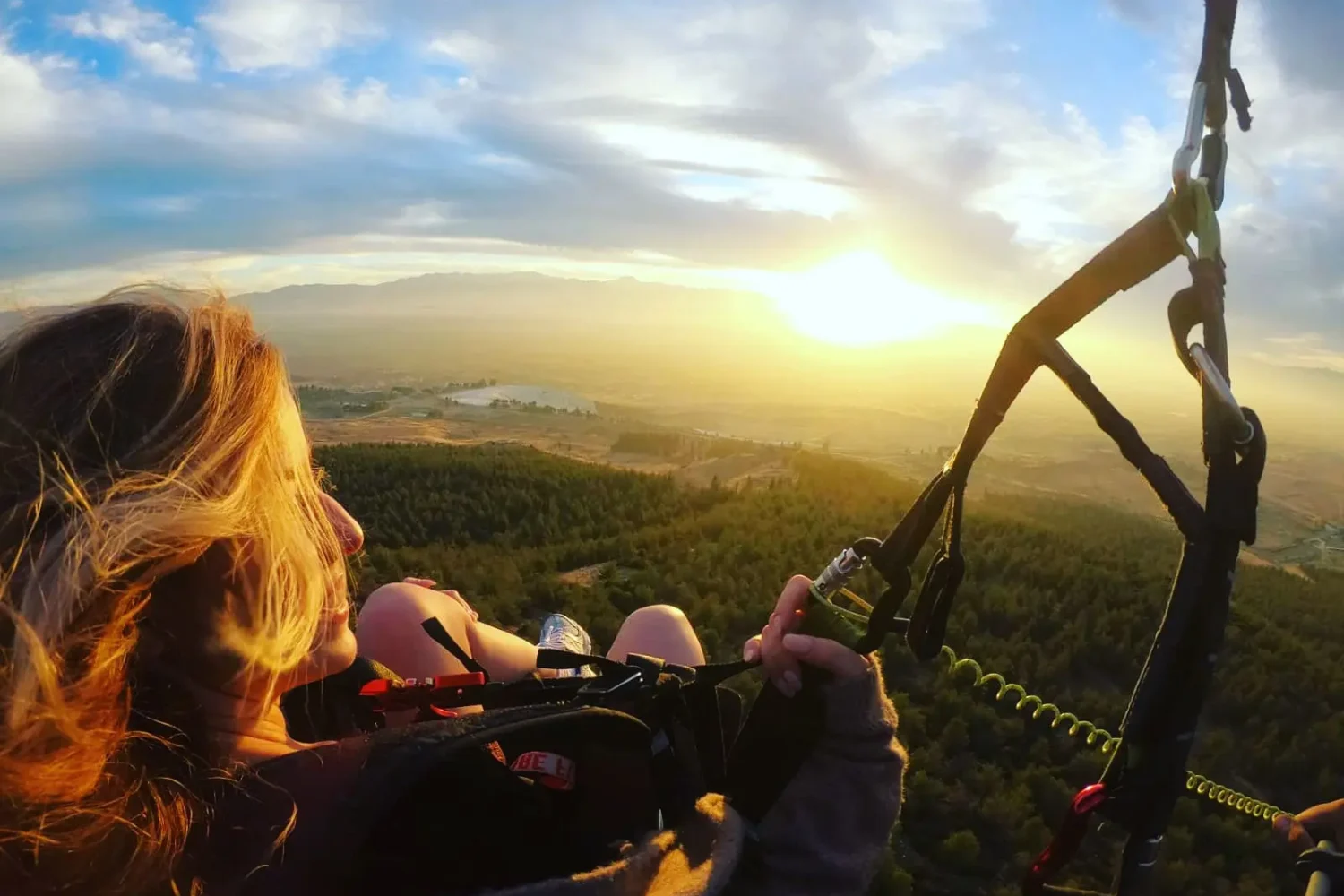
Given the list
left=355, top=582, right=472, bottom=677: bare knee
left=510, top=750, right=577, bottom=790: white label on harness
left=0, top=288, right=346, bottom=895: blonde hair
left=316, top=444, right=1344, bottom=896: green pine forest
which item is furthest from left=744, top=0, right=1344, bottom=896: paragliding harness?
left=316, top=444, right=1344, bottom=896: green pine forest

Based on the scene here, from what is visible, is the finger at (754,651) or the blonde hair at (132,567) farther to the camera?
the finger at (754,651)

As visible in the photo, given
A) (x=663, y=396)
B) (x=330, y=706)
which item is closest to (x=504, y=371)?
(x=663, y=396)

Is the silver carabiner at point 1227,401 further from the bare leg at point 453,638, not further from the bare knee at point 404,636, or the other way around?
the bare knee at point 404,636

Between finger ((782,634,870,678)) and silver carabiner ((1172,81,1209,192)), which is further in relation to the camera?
finger ((782,634,870,678))

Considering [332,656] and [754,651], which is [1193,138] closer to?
[754,651]

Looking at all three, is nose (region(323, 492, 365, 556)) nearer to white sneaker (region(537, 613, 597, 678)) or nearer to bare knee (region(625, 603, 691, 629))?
bare knee (region(625, 603, 691, 629))

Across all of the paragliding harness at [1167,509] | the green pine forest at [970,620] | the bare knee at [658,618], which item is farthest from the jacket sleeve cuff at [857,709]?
the green pine forest at [970,620]
